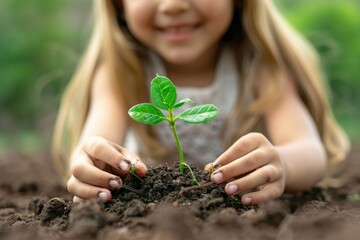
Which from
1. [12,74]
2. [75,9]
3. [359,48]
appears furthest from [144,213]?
[75,9]

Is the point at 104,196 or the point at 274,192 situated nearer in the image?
the point at 104,196

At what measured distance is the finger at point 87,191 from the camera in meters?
1.67

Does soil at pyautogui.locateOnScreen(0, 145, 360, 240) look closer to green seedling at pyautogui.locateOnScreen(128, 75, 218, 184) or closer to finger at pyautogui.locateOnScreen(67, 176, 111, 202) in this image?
finger at pyautogui.locateOnScreen(67, 176, 111, 202)

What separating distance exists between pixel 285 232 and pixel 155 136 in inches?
71.9

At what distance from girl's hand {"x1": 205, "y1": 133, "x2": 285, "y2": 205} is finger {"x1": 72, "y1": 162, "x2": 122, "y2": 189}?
Answer: 0.27 metres

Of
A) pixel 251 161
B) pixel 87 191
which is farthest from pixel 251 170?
pixel 87 191

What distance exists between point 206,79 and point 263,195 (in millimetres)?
1394

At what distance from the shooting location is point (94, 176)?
5.67ft

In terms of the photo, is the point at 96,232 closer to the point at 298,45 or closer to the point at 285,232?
the point at 285,232

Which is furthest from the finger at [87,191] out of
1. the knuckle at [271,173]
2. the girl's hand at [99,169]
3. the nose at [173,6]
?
the nose at [173,6]

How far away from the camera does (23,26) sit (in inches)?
390

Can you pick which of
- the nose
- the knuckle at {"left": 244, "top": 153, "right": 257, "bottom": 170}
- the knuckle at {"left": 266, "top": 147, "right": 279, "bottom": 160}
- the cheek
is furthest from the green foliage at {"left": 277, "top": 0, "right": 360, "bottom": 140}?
the knuckle at {"left": 244, "top": 153, "right": 257, "bottom": 170}

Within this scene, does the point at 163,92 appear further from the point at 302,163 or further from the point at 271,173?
the point at 302,163

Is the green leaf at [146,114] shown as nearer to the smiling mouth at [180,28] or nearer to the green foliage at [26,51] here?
the smiling mouth at [180,28]
